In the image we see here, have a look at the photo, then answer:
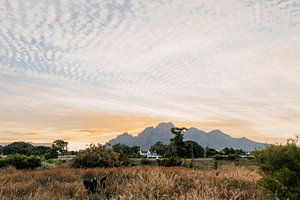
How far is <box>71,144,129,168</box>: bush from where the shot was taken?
82.9 ft

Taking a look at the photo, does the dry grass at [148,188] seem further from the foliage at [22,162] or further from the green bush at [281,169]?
the foliage at [22,162]

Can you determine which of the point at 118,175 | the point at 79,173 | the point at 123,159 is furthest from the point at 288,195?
the point at 123,159

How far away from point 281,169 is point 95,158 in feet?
52.7

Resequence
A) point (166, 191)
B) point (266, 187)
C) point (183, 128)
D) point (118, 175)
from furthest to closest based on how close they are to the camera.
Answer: point (183, 128)
point (118, 175)
point (266, 187)
point (166, 191)

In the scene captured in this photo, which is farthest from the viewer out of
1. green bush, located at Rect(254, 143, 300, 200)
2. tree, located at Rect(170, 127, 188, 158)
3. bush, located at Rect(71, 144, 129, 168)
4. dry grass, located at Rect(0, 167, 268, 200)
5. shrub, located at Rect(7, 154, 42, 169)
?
tree, located at Rect(170, 127, 188, 158)

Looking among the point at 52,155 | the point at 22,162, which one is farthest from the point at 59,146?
the point at 22,162

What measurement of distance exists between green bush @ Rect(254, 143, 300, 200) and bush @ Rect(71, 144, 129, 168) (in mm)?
13790

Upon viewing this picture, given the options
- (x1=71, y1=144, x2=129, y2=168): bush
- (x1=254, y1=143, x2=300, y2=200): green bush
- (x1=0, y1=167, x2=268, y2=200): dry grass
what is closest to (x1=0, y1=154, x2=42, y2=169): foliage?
(x1=71, y1=144, x2=129, y2=168): bush

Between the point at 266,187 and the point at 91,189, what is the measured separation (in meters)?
5.36

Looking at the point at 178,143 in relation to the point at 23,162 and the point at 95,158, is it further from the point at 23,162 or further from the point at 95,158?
the point at 95,158

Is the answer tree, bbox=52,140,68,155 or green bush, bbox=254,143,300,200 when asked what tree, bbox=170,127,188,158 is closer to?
tree, bbox=52,140,68,155

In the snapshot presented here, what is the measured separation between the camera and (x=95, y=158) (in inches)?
1007

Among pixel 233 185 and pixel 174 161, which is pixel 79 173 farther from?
pixel 174 161

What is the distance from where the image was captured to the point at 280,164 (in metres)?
12.5
